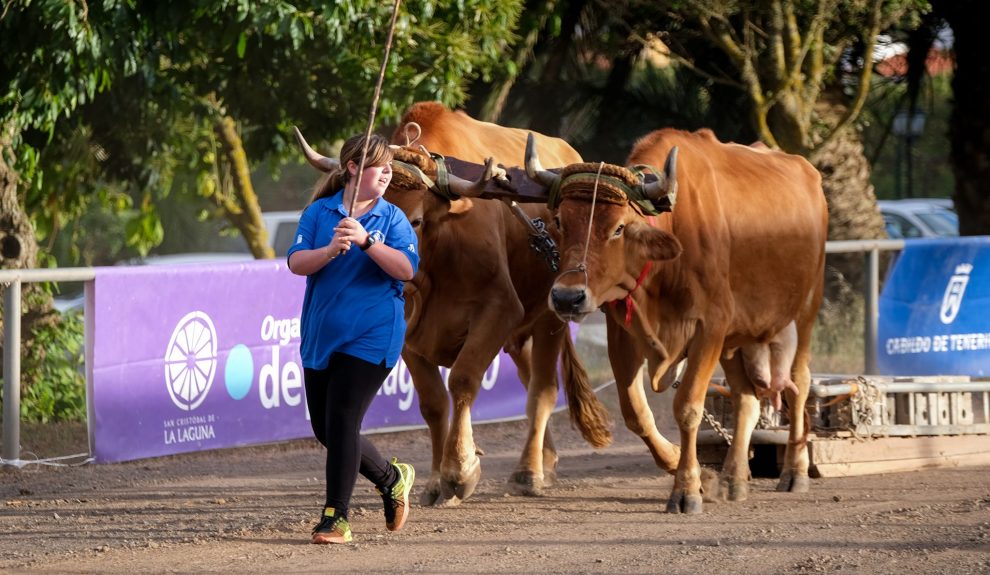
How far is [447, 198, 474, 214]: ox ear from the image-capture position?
7.56 metres

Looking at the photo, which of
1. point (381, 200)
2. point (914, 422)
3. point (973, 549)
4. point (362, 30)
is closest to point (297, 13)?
point (362, 30)

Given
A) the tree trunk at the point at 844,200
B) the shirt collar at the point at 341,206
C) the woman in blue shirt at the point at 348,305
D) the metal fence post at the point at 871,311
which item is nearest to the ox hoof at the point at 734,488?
the woman in blue shirt at the point at 348,305

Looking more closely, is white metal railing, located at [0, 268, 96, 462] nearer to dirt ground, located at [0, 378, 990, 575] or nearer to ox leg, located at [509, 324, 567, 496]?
dirt ground, located at [0, 378, 990, 575]

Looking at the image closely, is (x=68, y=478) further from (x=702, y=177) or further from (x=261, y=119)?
(x=261, y=119)

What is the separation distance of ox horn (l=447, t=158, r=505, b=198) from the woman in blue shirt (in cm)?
97

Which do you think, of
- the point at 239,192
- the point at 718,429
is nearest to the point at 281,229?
the point at 239,192

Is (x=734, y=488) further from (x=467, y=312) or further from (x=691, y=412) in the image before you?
(x=467, y=312)

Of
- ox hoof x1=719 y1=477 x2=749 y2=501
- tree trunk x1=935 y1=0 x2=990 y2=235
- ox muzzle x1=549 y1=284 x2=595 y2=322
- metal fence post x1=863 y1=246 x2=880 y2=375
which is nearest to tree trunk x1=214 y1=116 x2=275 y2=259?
metal fence post x1=863 y1=246 x2=880 y2=375

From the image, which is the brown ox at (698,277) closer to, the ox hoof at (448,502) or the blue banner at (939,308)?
the ox hoof at (448,502)

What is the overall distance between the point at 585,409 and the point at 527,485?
2.32ft

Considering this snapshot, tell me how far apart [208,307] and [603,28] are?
761cm

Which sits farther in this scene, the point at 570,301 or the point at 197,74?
the point at 197,74

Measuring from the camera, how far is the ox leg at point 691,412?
294 inches

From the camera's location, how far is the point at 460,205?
7.62 m
